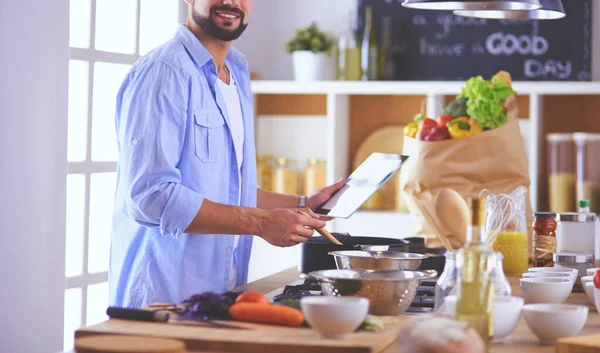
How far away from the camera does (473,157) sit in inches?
133

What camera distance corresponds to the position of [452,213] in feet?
9.36

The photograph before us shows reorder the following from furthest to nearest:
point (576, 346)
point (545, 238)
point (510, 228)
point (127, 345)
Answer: point (510, 228) < point (545, 238) < point (576, 346) < point (127, 345)

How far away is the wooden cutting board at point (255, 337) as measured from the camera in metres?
1.57

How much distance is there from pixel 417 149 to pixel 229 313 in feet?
5.74

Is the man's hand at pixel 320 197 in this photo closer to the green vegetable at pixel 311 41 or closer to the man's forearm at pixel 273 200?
the man's forearm at pixel 273 200

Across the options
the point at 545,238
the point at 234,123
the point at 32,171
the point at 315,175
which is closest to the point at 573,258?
the point at 545,238

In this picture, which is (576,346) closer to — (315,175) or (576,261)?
(576,261)

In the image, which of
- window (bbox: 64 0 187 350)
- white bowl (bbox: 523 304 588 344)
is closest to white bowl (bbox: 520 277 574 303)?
white bowl (bbox: 523 304 588 344)

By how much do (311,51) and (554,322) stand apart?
331 centimetres

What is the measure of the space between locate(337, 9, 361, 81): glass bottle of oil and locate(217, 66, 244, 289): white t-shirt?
2026mm

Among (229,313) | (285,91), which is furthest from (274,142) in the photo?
(229,313)

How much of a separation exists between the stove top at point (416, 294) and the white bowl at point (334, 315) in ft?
1.26

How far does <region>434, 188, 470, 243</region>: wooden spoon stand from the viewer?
112 inches

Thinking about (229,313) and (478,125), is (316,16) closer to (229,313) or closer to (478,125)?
(478,125)
